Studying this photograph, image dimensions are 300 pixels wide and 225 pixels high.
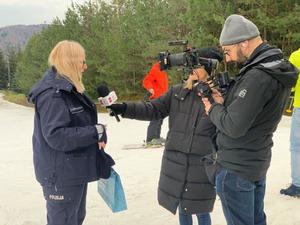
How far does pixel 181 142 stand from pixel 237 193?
863 mm

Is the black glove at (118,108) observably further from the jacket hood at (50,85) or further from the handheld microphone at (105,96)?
the jacket hood at (50,85)

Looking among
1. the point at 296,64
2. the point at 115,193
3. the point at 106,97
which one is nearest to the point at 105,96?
the point at 106,97

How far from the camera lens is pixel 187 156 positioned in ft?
11.3

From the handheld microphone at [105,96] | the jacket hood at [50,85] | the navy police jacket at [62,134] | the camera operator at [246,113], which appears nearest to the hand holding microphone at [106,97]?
the handheld microphone at [105,96]

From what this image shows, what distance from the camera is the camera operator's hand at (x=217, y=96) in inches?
112

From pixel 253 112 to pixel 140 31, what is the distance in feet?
72.3

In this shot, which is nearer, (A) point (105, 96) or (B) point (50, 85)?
(B) point (50, 85)

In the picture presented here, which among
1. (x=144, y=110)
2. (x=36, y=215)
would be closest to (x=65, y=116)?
(x=144, y=110)

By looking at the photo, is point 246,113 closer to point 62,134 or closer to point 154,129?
point 62,134

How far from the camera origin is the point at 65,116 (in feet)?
10.2

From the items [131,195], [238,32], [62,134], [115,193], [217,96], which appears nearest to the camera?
[238,32]

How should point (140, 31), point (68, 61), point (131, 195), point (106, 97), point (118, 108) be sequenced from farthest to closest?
point (140, 31) < point (131, 195) < point (118, 108) < point (106, 97) < point (68, 61)

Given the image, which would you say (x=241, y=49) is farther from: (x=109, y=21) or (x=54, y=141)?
(x=109, y=21)

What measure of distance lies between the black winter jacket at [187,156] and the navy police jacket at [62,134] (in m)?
0.47
